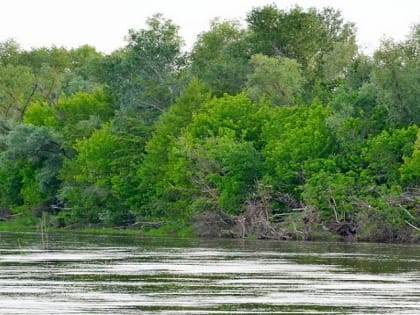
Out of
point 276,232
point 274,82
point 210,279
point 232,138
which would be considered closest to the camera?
point 210,279

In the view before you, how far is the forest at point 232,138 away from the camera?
8150cm

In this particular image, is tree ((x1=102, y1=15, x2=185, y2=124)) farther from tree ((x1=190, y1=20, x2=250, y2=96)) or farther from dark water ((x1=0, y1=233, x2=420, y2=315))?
dark water ((x1=0, y1=233, x2=420, y2=315))

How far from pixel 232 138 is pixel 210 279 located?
1688 inches

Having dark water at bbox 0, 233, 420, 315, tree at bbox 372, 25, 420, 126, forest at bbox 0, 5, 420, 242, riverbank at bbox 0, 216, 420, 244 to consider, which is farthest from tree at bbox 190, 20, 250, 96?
dark water at bbox 0, 233, 420, 315

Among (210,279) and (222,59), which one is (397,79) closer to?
(222,59)

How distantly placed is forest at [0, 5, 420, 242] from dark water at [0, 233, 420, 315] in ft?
27.8

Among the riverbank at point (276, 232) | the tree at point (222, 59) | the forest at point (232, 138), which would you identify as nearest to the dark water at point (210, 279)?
the riverbank at point (276, 232)

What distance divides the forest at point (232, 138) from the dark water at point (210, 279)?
27.8 ft

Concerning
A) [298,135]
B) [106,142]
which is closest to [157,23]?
[106,142]

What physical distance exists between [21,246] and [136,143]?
3342 cm

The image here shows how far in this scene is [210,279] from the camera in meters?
48.1

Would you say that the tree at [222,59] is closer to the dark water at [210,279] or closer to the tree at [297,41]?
the tree at [297,41]

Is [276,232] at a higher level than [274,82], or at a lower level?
lower

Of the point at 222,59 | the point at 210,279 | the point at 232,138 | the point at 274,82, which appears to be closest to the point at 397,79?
the point at 232,138
